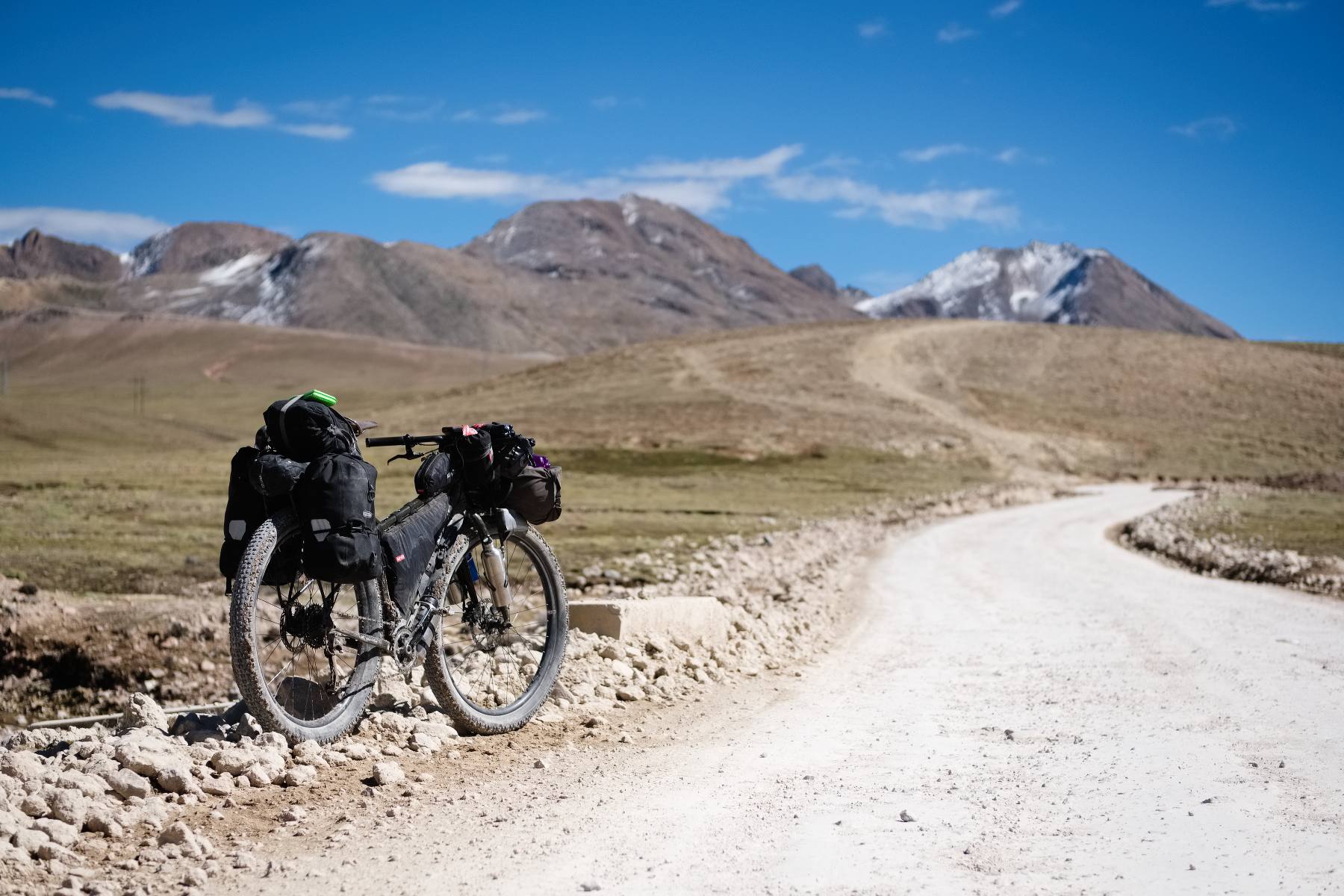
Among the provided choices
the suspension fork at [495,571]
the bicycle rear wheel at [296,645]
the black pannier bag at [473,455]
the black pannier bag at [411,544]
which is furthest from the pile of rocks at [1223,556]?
the bicycle rear wheel at [296,645]

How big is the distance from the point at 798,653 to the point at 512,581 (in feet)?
13.8

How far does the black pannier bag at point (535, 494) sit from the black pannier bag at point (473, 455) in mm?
190

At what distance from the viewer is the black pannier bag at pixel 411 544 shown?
6863mm

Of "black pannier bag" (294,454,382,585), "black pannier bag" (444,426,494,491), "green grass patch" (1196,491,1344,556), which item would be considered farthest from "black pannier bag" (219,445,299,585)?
"green grass patch" (1196,491,1344,556)

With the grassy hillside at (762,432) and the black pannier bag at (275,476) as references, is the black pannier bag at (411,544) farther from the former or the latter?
the grassy hillside at (762,432)

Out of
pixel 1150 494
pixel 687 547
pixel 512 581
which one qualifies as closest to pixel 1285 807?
pixel 512 581

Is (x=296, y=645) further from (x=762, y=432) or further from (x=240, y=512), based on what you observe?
(x=762, y=432)

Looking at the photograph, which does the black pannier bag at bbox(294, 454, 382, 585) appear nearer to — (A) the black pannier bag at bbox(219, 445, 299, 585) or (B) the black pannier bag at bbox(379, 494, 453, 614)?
(A) the black pannier bag at bbox(219, 445, 299, 585)

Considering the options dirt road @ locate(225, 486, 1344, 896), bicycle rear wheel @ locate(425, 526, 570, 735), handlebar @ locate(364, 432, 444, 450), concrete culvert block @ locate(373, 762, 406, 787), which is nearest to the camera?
dirt road @ locate(225, 486, 1344, 896)

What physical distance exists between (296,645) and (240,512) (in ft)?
2.75

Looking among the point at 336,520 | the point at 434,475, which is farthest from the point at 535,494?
the point at 336,520

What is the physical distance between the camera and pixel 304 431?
21.4 ft

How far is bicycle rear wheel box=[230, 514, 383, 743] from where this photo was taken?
20.1 ft

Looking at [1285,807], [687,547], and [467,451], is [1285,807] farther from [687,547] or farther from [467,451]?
[687,547]
